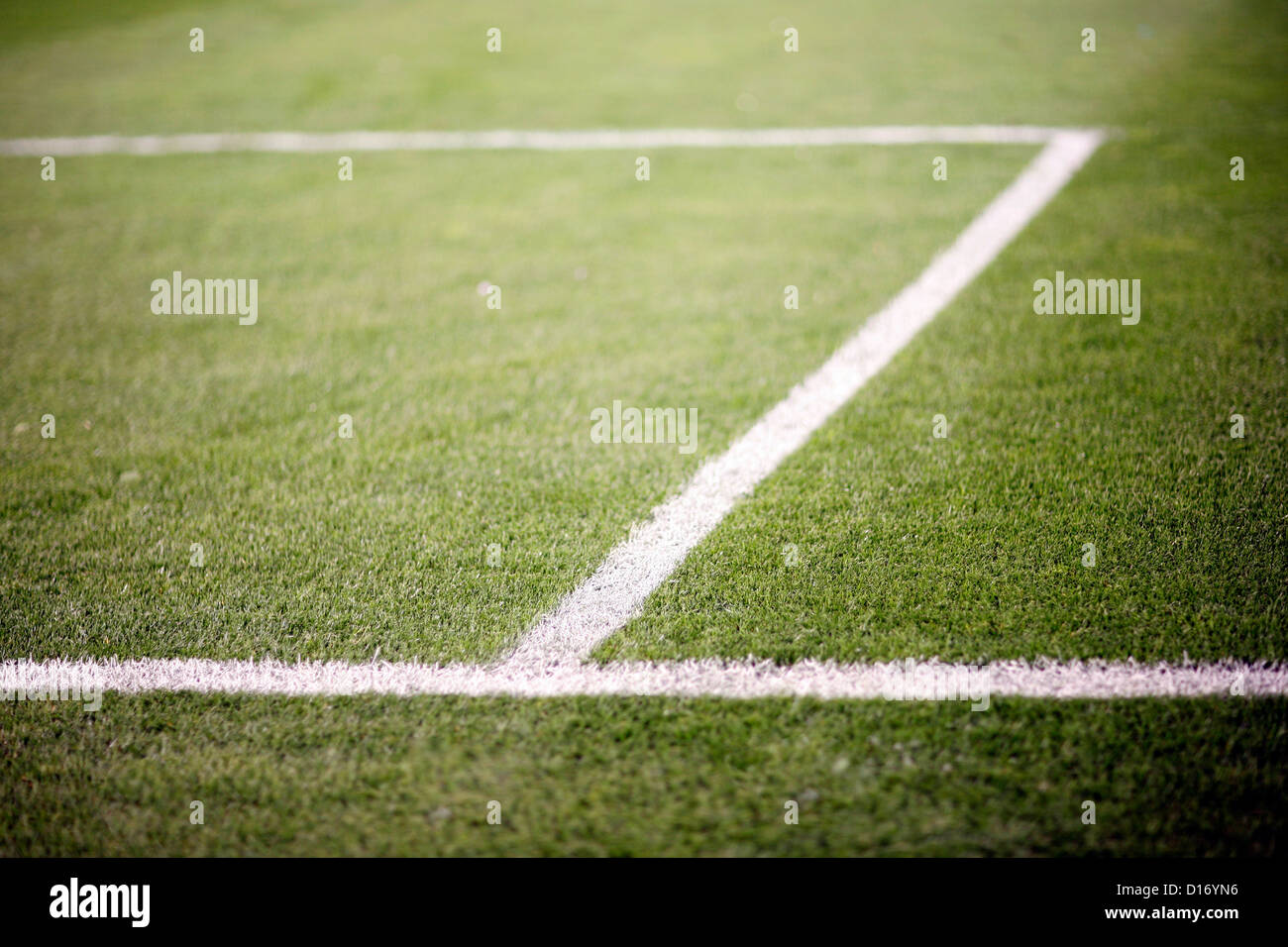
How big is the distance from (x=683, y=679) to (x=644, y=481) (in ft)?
2.98

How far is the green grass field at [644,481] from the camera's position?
6.57 feet

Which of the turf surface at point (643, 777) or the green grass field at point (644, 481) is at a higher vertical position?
the green grass field at point (644, 481)

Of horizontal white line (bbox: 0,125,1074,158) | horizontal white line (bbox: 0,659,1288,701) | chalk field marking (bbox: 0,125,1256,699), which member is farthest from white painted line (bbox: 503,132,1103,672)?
horizontal white line (bbox: 0,125,1074,158)

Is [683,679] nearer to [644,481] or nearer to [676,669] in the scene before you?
[676,669]

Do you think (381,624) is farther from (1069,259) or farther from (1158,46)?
(1158,46)

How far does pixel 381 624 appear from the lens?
246cm

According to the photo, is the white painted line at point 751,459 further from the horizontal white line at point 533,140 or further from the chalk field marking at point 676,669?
the horizontal white line at point 533,140

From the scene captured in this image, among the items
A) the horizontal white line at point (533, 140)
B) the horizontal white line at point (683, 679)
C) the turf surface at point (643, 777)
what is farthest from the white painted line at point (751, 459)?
the horizontal white line at point (533, 140)

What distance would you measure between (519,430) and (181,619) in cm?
134

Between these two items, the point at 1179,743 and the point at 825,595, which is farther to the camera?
the point at 825,595

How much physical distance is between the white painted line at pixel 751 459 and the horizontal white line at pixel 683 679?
0.12 metres

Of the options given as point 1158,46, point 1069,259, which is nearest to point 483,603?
point 1069,259

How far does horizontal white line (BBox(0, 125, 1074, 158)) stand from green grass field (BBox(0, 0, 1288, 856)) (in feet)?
0.75

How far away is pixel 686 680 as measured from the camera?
2.26 meters
